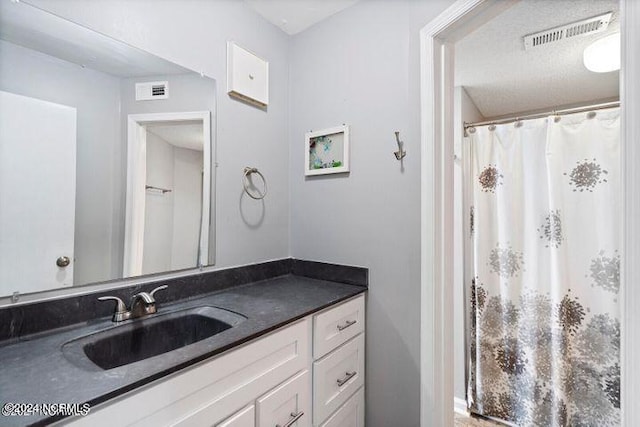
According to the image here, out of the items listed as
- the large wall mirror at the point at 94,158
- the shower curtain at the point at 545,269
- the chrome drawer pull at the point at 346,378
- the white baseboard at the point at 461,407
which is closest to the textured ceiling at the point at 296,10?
the large wall mirror at the point at 94,158

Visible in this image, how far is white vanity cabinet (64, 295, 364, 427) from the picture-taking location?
2.20 ft

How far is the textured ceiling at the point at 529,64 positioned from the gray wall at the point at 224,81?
1213 millimetres

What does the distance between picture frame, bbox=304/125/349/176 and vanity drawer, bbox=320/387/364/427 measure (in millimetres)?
1136

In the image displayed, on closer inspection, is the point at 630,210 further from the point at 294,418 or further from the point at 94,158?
the point at 94,158

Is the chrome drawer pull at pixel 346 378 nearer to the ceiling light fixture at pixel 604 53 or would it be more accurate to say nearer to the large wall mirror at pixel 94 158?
the large wall mirror at pixel 94 158

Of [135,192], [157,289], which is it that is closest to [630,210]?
[157,289]

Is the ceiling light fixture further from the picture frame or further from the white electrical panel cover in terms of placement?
the white electrical panel cover

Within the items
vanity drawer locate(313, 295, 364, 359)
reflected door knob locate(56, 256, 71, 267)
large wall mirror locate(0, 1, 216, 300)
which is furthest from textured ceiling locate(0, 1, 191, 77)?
vanity drawer locate(313, 295, 364, 359)

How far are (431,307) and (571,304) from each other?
1.11 metres

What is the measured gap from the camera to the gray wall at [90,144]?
3.09 feet

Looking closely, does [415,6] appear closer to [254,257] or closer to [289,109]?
[289,109]

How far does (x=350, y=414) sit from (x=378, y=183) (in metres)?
1.12

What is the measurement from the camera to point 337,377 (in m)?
1.27

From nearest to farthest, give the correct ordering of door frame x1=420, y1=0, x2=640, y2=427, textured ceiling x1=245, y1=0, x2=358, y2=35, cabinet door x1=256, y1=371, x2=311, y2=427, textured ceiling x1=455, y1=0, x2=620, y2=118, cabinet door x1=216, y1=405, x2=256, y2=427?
cabinet door x1=216, y1=405, x2=256, y2=427 < cabinet door x1=256, y1=371, x2=311, y2=427 < door frame x1=420, y1=0, x2=640, y2=427 < textured ceiling x1=455, y1=0, x2=620, y2=118 < textured ceiling x1=245, y1=0, x2=358, y2=35
